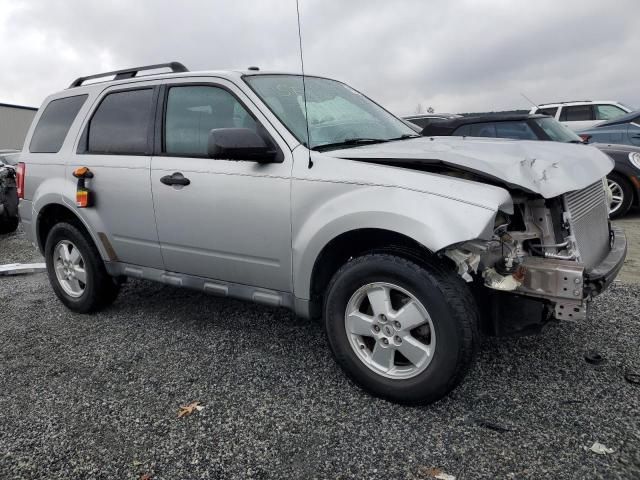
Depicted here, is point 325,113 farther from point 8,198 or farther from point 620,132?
point 620,132

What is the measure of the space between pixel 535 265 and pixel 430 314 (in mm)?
563

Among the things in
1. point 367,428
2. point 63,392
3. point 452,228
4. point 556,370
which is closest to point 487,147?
point 452,228

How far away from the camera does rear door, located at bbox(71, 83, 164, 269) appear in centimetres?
383

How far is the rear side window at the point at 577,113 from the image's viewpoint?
12969 mm

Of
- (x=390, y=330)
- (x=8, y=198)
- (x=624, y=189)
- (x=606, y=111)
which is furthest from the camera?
(x=606, y=111)

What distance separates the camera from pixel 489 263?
8.34ft

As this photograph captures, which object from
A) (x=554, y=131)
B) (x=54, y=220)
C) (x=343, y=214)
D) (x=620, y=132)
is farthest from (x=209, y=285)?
(x=620, y=132)

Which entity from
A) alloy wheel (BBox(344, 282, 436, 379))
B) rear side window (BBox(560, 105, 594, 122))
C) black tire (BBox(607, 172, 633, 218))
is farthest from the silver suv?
rear side window (BBox(560, 105, 594, 122))

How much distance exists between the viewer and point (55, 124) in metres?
4.63

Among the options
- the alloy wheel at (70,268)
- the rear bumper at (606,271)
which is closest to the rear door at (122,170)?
the alloy wheel at (70,268)

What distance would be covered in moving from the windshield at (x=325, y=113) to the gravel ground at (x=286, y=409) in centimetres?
145

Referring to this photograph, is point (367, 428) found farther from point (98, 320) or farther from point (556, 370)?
point (98, 320)

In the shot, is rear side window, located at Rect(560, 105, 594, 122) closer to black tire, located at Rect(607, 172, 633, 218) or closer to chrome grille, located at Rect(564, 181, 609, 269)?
black tire, located at Rect(607, 172, 633, 218)

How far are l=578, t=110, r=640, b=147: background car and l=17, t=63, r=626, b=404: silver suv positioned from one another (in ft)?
22.2
